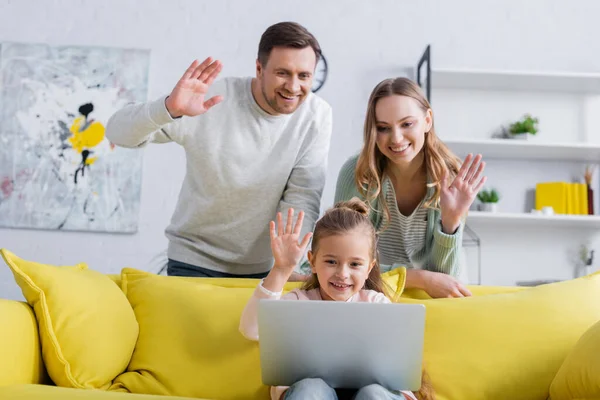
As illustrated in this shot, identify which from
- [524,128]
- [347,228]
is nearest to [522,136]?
[524,128]

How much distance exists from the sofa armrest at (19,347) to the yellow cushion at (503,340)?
2.98 feet

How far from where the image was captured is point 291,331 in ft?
4.45

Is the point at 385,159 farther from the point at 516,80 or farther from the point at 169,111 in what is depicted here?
the point at 516,80

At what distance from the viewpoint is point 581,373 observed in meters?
1.44

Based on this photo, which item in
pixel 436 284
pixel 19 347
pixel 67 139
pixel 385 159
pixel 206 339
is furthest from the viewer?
pixel 67 139

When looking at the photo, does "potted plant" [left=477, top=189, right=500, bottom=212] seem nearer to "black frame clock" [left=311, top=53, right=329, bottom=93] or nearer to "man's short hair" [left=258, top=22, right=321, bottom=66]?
"black frame clock" [left=311, top=53, right=329, bottom=93]

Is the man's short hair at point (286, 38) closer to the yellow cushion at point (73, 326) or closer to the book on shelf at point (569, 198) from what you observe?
the yellow cushion at point (73, 326)

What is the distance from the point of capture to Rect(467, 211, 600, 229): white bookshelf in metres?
3.61

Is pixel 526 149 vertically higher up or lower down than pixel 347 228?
higher up

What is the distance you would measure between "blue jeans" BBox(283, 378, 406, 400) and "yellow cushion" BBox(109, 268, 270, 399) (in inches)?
11.5

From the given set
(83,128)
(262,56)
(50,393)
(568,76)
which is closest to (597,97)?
(568,76)

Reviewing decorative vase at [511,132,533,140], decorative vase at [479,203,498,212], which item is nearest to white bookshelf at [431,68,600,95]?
decorative vase at [511,132,533,140]

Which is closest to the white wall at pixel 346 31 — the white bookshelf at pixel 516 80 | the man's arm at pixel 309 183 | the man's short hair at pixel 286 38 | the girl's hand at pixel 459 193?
the white bookshelf at pixel 516 80

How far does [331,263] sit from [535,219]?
90.8 inches
